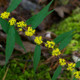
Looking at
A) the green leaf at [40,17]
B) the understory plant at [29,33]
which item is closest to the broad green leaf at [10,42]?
the understory plant at [29,33]

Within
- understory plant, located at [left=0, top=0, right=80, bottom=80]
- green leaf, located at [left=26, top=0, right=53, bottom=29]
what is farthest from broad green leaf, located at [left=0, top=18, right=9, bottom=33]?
green leaf, located at [left=26, top=0, right=53, bottom=29]

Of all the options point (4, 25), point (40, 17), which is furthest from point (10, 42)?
point (40, 17)

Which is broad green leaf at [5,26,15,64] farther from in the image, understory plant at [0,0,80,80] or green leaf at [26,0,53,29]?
green leaf at [26,0,53,29]

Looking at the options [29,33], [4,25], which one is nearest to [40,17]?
[29,33]

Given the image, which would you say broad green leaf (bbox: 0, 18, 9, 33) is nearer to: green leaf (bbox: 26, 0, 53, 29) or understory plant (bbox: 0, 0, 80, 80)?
understory plant (bbox: 0, 0, 80, 80)

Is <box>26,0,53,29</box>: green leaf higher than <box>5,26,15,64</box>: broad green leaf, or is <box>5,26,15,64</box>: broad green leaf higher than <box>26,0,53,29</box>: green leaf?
<box>26,0,53,29</box>: green leaf

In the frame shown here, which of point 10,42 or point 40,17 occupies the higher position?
point 40,17

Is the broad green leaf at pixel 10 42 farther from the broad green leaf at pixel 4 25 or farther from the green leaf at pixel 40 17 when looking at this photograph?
the green leaf at pixel 40 17

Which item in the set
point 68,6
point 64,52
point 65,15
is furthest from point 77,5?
point 64,52

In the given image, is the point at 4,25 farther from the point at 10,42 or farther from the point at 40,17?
the point at 40,17

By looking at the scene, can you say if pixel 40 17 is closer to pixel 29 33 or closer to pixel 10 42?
pixel 29 33

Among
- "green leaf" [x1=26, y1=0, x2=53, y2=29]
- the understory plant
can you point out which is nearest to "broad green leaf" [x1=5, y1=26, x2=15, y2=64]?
the understory plant

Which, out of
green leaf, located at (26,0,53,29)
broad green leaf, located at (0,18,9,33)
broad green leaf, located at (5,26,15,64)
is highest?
green leaf, located at (26,0,53,29)
